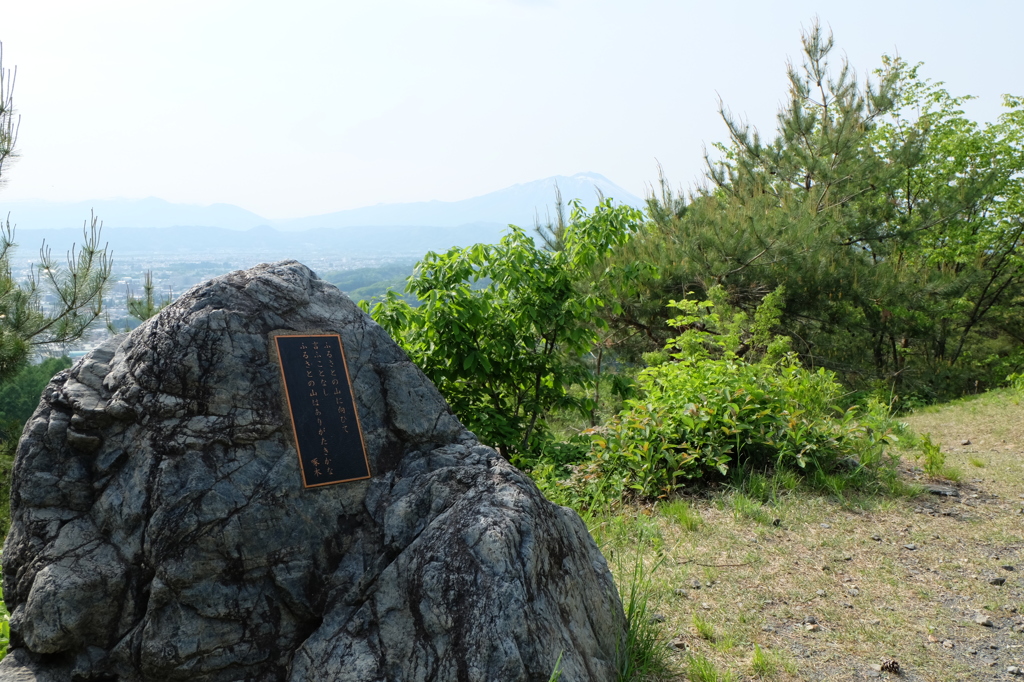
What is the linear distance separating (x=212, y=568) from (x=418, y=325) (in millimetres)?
2414

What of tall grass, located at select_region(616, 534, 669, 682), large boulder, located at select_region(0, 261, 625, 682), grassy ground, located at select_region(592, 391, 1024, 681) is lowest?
grassy ground, located at select_region(592, 391, 1024, 681)

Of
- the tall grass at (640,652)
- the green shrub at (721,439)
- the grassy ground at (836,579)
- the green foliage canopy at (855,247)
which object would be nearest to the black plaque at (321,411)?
the tall grass at (640,652)

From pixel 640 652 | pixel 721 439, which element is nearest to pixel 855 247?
pixel 721 439

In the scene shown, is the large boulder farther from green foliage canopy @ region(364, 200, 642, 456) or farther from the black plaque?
green foliage canopy @ region(364, 200, 642, 456)

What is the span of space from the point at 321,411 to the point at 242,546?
617 mm

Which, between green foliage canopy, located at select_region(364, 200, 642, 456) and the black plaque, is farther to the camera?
green foliage canopy, located at select_region(364, 200, 642, 456)

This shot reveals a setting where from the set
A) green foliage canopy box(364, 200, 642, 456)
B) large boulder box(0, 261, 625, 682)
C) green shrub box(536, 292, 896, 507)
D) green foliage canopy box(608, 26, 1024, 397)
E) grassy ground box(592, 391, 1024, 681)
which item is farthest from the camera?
green foliage canopy box(608, 26, 1024, 397)

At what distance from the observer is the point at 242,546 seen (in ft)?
8.68

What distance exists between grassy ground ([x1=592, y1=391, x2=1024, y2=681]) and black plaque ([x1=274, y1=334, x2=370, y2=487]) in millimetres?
1516

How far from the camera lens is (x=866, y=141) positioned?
11.9 meters

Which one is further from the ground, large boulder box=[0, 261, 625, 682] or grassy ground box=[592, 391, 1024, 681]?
large boulder box=[0, 261, 625, 682]

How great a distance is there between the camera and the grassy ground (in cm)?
307

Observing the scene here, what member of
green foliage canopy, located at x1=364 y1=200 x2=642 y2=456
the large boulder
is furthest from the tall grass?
green foliage canopy, located at x1=364 y1=200 x2=642 y2=456

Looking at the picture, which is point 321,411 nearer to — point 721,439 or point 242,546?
point 242,546
